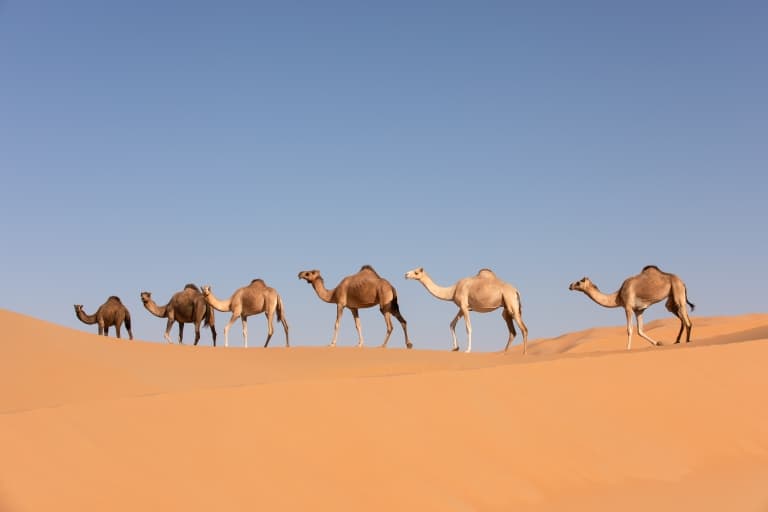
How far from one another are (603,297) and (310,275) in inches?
289

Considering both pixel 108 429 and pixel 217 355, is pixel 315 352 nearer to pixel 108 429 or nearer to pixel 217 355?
pixel 217 355

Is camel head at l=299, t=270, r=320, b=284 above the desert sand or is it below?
above

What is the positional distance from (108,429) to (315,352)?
12976mm

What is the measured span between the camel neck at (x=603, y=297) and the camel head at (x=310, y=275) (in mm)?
6788

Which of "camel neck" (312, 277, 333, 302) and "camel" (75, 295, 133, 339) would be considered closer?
"camel neck" (312, 277, 333, 302)

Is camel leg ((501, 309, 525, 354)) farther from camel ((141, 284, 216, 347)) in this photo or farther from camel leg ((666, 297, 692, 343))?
camel ((141, 284, 216, 347))

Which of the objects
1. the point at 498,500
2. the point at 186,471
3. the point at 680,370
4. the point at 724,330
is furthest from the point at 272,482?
the point at 724,330

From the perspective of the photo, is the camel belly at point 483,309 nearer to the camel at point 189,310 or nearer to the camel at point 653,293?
the camel at point 653,293

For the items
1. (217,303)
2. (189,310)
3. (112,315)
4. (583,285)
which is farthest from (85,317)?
(583,285)

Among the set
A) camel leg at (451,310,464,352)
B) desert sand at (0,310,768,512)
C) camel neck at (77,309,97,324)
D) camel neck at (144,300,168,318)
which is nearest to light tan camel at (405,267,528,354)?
camel leg at (451,310,464,352)

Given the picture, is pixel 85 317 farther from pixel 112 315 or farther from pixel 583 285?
pixel 583 285

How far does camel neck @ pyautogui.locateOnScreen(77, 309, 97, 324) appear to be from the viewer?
→ 87.0ft

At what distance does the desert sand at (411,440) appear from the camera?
468cm

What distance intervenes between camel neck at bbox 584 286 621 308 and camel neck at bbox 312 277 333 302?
6.32 meters
